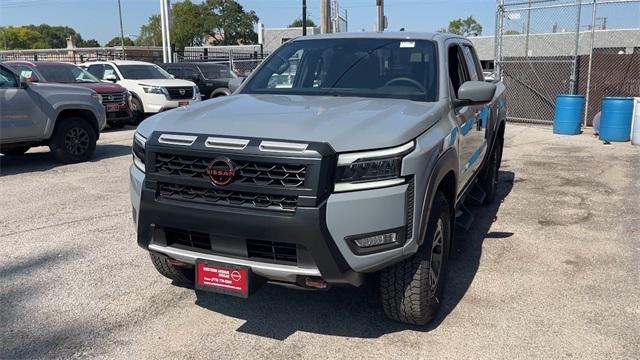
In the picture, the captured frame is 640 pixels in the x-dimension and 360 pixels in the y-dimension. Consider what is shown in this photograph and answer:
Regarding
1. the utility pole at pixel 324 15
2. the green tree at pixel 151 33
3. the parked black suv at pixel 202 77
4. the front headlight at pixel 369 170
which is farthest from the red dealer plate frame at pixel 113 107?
the green tree at pixel 151 33

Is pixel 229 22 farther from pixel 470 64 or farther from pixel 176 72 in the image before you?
pixel 470 64

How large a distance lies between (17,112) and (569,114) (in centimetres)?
1124

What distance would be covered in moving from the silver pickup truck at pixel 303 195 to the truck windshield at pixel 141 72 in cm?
1274

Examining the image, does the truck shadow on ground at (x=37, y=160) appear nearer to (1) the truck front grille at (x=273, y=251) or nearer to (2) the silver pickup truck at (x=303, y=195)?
(2) the silver pickup truck at (x=303, y=195)

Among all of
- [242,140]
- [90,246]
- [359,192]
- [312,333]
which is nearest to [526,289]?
[312,333]

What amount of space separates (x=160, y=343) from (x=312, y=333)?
0.94 meters

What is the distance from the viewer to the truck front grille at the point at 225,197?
2.99 meters

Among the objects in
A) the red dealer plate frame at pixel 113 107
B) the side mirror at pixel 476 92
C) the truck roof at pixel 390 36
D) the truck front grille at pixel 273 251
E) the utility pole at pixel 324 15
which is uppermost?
the utility pole at pixel 324 15

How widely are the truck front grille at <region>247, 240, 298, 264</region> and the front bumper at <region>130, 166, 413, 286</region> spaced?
3 cm

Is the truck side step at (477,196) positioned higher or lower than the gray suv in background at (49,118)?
lower

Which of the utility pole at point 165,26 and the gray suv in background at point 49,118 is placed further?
A: the utility pole at point 165,26

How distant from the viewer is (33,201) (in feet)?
23.0

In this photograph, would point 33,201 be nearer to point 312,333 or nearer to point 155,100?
point 312,333

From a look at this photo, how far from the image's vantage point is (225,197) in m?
3.11
